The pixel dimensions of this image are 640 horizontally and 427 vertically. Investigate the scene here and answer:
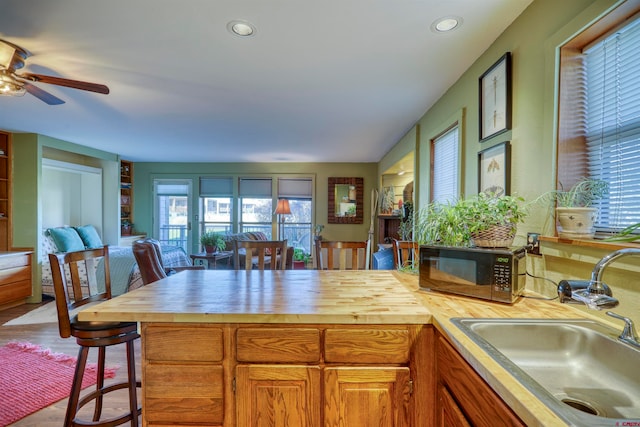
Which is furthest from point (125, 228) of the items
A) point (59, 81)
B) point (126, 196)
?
point (59, 81)

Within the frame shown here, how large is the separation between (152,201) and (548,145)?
7287 mm

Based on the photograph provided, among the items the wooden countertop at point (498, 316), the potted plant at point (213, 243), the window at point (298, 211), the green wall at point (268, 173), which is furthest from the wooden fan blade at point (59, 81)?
the window at point (298, 211)

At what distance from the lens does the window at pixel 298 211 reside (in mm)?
6812

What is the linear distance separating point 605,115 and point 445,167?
1582mm

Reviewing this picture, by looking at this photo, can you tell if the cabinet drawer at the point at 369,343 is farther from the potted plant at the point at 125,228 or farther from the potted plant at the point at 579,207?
the potted plant at the point at 125,228

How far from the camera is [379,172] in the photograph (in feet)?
21.0

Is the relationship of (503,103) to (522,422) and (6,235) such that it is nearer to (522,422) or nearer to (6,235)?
(522,422)

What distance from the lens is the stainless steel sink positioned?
86 centimetres

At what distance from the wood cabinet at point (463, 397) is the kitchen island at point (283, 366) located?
0.08m

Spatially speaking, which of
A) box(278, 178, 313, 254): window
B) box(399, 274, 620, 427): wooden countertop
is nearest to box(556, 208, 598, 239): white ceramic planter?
box(399, 274, 620, 427): wooden countertop

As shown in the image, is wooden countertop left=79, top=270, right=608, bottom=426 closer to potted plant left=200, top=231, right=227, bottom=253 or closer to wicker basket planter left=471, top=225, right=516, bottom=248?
wicker basket planter left=471, top=225, right=516, bottom=248

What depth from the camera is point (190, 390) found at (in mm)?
1248

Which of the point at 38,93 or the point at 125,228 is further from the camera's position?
the point at 125,228

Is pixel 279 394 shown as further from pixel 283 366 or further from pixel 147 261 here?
pixel 147 261
